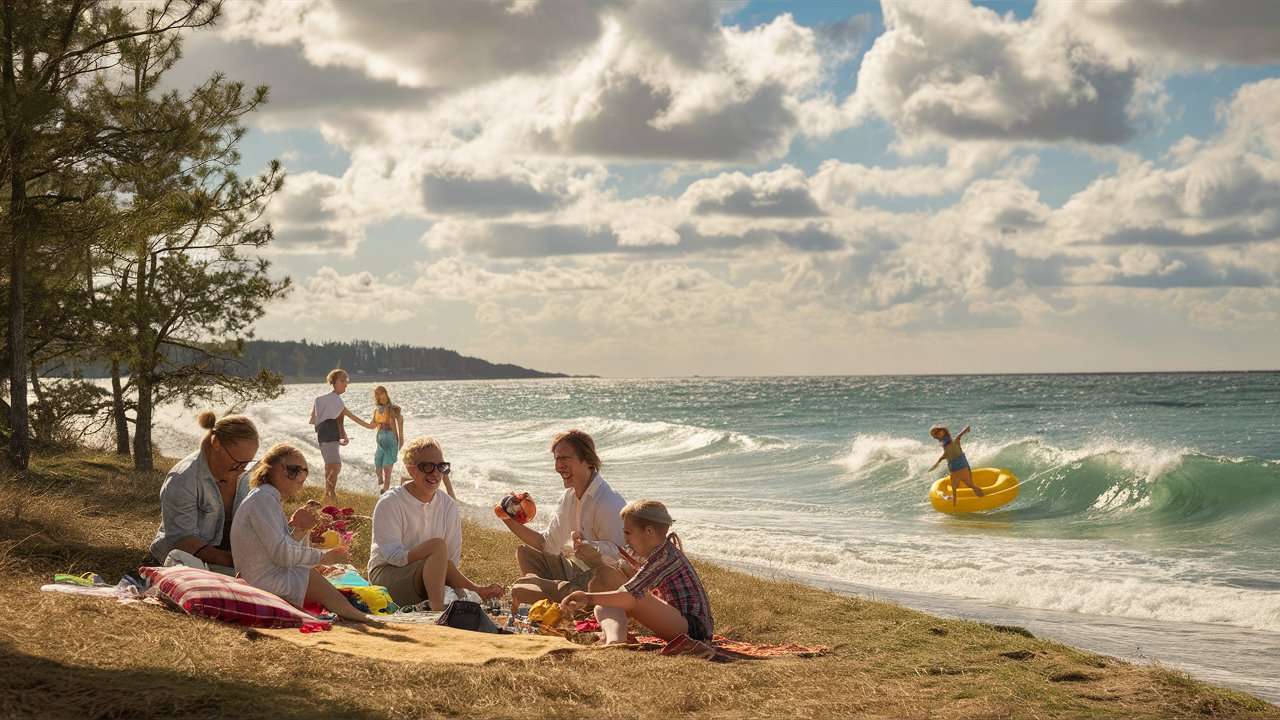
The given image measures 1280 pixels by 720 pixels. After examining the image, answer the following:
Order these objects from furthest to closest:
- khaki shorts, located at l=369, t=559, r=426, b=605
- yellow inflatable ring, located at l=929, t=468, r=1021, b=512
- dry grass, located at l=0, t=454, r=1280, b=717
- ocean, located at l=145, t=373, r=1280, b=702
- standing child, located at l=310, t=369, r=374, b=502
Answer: yellow inflatable ring, located at l=929, t=468, r=1021, b=512
standing child, located at l=310, t=369, r=374, b=502
ocean, located at l=145, t=373, r=1280, b=702
khaki shorts, located at l=369, t=559, r=426, b=605
dry grass, located at l=0, t=454, r=1280, b=717

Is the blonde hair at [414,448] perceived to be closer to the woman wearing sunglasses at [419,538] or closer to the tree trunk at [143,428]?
the woman wearing sunglasses at [419,538]

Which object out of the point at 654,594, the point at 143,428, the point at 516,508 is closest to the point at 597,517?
the point at 516,508

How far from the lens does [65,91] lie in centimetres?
1372

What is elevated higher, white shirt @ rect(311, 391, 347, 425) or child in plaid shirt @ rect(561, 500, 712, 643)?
white shirt @ rect(311, 391, 347, 425)

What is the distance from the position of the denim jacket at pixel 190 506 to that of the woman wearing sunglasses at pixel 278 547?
34.2 inches

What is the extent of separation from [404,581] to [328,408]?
26.6ft

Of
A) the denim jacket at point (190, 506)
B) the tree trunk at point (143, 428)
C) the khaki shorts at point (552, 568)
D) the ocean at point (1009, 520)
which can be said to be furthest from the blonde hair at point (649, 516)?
the tree trunk at point (143, 428)

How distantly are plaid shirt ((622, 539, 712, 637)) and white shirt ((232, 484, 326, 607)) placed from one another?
2006mm

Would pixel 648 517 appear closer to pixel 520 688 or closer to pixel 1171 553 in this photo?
pixel 520 688

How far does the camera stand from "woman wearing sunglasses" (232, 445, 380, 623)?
659cm

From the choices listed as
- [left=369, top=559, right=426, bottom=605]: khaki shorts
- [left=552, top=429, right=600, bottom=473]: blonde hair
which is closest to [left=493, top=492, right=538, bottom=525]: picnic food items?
[left=552, top=429, right=600, bottom=473]: blonde hair

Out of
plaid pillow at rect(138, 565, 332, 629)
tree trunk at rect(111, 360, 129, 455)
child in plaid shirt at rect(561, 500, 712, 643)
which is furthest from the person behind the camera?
tree trunk at rect(111, 360, 129, 455)

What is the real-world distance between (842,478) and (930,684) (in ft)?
69.2

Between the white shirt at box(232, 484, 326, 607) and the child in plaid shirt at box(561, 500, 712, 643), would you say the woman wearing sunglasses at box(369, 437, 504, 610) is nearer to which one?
the white shirt at box(232, 484, 326, 607)
